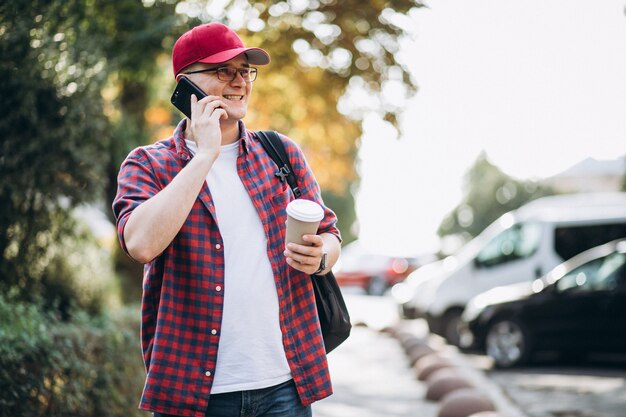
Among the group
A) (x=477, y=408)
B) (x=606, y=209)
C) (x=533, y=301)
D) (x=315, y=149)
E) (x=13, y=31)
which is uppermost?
(x=315, y=149)

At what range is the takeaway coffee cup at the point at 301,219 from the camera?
94.9 inches

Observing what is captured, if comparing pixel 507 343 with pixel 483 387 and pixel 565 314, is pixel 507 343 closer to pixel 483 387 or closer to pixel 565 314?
pixel 565 314

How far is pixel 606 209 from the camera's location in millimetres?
13547

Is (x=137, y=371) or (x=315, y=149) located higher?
(x=315, y=149)

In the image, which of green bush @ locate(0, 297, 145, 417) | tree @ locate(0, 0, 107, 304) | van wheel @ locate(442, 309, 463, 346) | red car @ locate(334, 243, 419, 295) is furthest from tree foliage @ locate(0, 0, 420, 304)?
red car @ locate(334, 243, 419, 295)

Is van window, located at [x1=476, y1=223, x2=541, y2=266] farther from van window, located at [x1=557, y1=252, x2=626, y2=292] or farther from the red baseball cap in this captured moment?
the red baseball cap

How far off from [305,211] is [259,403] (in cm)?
57

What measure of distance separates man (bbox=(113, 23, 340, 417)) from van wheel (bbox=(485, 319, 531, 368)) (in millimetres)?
8770

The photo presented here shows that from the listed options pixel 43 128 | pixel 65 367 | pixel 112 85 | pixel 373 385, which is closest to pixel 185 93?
pixel 65 367

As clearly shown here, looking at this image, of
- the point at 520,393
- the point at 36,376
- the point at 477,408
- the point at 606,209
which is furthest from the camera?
the point at 606,209

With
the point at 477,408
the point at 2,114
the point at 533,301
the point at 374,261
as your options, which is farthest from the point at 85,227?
the point at 374,261

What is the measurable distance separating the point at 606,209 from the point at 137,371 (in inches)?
386

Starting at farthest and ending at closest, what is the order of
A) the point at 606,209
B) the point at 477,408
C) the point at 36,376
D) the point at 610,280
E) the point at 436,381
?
the point at 606,209, the point at 610,280, the point at 436,381, the point at 477,408, the point at 36,376

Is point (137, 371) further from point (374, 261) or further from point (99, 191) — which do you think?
point (374, 261)
